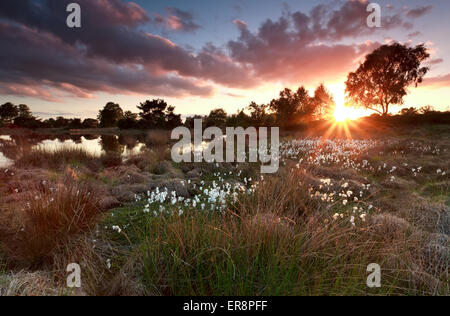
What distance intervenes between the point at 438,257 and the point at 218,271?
324cm

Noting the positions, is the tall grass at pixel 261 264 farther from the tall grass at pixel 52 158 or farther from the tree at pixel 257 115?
the tree at pixel 257 115

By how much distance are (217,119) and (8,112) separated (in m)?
64.0

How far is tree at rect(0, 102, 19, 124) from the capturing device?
64.4 metres

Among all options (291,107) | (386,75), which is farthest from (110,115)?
(386,75)

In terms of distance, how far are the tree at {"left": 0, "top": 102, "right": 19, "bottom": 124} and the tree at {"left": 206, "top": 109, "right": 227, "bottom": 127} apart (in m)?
58.7

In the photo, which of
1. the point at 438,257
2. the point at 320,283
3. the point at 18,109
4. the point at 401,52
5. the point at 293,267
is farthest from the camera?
the point at 18,109

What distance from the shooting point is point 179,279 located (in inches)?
95.7

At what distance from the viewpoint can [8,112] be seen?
214 feet

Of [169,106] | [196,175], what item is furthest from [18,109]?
[196,175]

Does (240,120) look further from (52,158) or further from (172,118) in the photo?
(172,118)

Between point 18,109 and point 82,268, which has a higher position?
point 18,109

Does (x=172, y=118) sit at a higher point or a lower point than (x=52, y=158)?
higher

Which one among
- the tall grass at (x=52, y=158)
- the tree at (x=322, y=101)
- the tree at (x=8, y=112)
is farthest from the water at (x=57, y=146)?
the tree at (x=8, y=112)

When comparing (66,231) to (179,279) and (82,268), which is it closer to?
(82,268)
